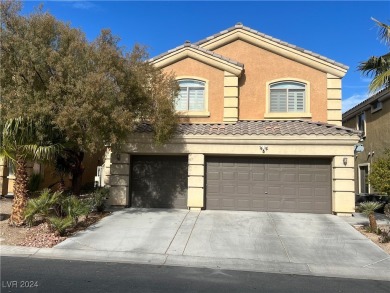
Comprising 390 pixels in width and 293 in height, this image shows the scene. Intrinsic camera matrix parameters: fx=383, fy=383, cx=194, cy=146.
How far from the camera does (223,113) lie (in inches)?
602

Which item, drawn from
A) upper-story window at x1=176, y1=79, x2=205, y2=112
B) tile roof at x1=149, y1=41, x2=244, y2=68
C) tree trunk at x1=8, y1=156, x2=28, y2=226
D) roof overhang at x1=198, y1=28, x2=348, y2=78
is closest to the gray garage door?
upper-story window at x1=176, y1=79, x2=205, y2=112

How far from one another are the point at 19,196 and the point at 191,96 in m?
7.54

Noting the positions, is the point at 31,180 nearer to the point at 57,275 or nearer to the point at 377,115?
the point at 57,275

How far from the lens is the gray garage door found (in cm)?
1382

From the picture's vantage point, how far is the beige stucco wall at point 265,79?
1548 centimetres

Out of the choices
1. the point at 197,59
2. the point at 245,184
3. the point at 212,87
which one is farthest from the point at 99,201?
the point at 197,59

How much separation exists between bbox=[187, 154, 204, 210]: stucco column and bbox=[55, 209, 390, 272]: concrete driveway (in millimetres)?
701

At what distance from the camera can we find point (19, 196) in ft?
35.9

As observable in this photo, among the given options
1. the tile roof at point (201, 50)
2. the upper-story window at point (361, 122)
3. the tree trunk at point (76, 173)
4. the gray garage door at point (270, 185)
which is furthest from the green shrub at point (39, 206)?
the upper-story window at point (361, 122)

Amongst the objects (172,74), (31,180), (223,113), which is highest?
(172,74)

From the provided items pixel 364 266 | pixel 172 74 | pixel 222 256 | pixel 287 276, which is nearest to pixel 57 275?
pixel 222 256

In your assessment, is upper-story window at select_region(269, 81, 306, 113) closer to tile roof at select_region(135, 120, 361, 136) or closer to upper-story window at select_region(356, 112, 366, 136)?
tile roof at select_region(135, 120, 361, 136)

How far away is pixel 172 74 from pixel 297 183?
603 cm

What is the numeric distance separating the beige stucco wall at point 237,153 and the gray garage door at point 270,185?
0.41 m
